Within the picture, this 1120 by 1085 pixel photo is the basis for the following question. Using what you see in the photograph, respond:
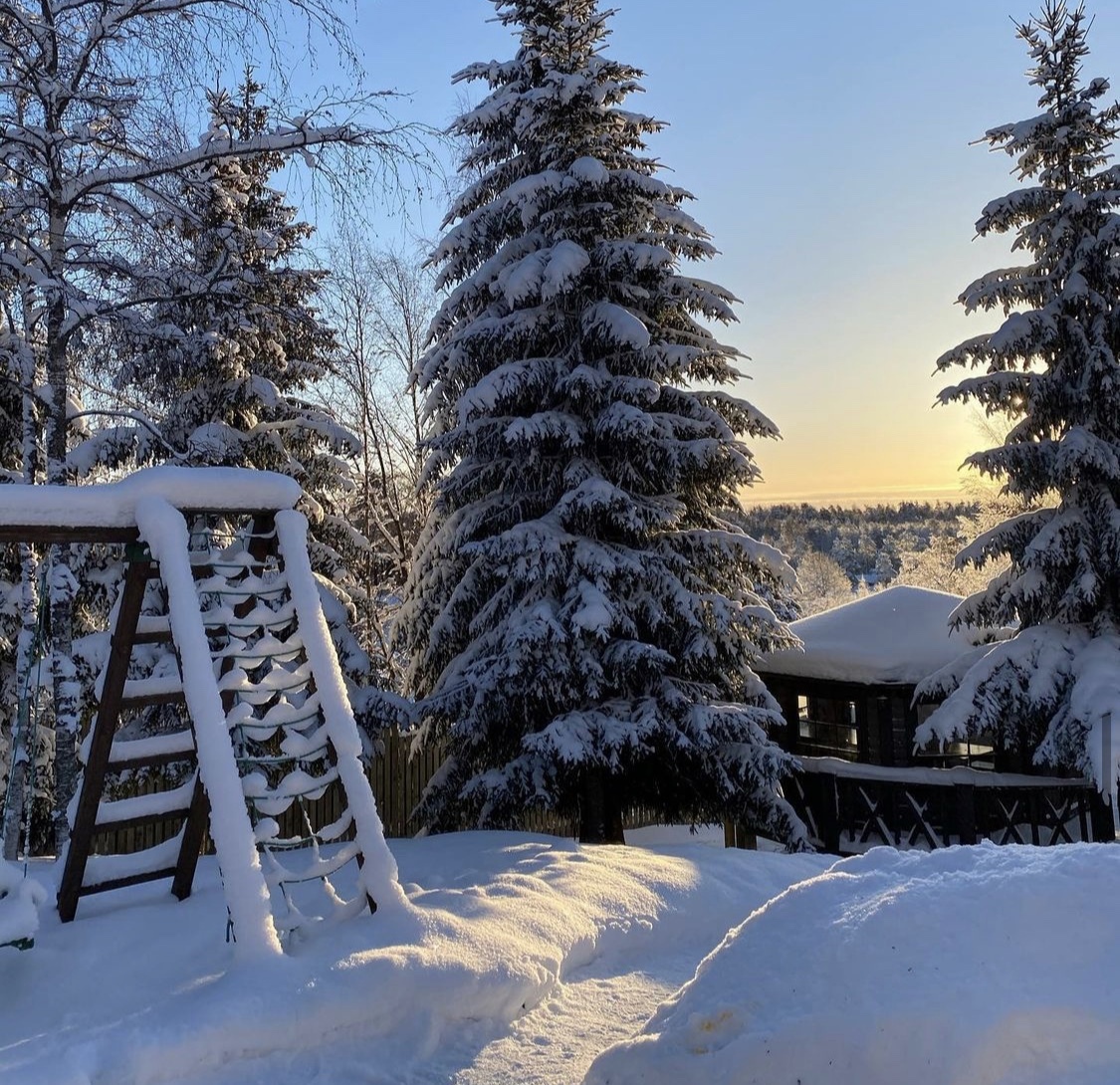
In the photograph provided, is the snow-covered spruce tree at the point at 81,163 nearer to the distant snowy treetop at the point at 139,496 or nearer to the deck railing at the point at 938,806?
the distant snowy treetop at the point at 139,496

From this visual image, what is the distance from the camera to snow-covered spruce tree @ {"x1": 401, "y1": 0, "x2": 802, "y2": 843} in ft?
27.7

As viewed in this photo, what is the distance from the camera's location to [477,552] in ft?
28.3

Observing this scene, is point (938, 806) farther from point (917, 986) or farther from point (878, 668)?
point (917, 986)

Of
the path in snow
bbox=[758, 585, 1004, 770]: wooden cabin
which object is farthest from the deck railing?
the path in snow

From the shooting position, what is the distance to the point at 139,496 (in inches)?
185

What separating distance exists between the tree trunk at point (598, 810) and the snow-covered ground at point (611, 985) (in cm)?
284

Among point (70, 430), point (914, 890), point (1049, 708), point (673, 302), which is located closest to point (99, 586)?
point (70, 430)

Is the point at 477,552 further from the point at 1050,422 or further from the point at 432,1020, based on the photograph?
the point at 1050,422

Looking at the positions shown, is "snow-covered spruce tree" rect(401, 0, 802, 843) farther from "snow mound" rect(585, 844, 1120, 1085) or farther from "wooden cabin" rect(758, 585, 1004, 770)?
"snow mound" rect(585, 844, 1120, 1085)

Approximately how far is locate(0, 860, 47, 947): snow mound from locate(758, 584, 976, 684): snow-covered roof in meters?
8.32

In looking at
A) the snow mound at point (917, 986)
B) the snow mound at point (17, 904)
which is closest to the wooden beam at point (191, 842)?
the snow mound at point (17, 904)

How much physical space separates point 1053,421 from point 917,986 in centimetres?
924

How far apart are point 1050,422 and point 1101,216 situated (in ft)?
7.46

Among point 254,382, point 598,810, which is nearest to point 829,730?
point 598,810
